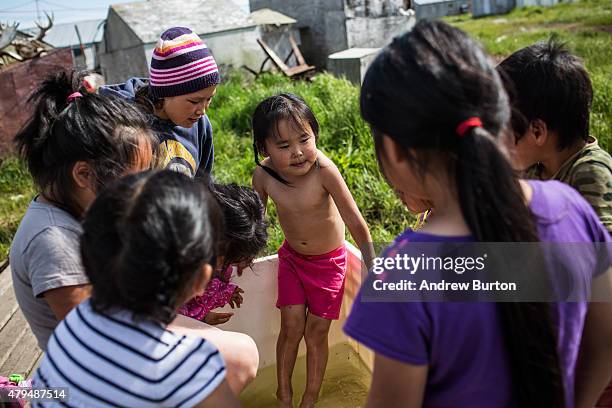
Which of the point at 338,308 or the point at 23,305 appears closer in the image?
the point at 23,305

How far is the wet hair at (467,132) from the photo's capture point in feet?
3.09

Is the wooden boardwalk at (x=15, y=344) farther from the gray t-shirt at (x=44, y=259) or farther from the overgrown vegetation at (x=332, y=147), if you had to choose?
the overgrown vegetation at (x=332, y=147)

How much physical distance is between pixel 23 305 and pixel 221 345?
59 cm

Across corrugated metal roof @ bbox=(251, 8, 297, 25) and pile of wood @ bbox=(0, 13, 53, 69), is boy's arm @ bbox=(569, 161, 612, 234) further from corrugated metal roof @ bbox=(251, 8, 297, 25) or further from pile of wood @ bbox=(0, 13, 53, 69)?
corrugated metal roof @ bbox=(251, 8, 297, 25)

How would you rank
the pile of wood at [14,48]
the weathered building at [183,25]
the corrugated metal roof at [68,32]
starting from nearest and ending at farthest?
the pile of wood at [14,48]
the weathered building at [183,25]
the corrugated metal roof at [68,32]

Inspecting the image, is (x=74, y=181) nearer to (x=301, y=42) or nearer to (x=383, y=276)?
(x=383, y=276)

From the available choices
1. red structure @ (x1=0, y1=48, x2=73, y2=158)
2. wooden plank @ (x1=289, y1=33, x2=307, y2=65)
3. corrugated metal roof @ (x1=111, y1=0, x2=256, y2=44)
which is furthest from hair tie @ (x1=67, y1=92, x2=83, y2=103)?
wooden plank @ (x1=289, y1=33, x2=307, y2=65)

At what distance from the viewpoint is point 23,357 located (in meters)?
2.62

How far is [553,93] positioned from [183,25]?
Result: 35.2 ft

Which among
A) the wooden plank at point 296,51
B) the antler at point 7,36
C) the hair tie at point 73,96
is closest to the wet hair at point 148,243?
the hair tie at point 73,96

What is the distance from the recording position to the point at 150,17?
37.4ft

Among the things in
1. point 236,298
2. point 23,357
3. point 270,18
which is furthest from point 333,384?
point 270,18

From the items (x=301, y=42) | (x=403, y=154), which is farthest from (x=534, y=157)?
(x=301, y=42)

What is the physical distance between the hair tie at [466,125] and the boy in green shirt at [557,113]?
2.21ft
